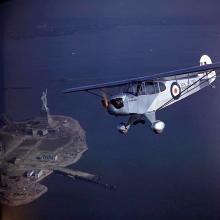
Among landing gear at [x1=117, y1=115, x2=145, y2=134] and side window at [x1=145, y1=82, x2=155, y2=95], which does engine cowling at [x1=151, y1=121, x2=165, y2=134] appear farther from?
side window at [x1=145, y1=82, x2=155, y2=95]

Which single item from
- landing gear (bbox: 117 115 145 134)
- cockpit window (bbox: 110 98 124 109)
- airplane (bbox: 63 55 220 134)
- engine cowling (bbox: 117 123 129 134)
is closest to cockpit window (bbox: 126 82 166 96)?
airplane (bbox: 63 55 220 134)

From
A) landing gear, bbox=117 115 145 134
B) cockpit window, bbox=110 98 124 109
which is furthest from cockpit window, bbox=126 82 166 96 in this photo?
landing gear, bbox=117 115 145 134

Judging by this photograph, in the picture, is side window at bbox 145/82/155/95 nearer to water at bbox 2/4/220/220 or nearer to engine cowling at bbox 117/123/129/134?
water at bbox 2/4/220/220

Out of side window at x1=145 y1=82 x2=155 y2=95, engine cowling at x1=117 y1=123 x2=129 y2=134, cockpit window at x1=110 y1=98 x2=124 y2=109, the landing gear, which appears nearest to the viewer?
cockpit window at x1=110 y1=98 x2=124 y2=109

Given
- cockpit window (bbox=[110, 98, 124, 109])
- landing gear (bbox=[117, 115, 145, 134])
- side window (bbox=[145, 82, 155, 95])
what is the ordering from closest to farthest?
cockpit window (bbox=[110, 98, 124, 109]) → side window (bbox=[145, 82, 155, 95]) → landing gear (bbox=[117, 115, 145, 134])

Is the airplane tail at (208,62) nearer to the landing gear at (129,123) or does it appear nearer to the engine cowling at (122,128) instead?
the landing gear at (129,123)

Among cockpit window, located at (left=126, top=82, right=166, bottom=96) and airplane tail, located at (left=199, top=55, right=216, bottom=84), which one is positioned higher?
airplane tail, located at (left=199, top=55, right=216, bottom=84)

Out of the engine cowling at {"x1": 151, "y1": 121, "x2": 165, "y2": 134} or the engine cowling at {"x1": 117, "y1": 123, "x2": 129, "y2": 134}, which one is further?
the engine cowling at {"x1": 117, "y1": 123, "x2": 129, "y2": 134}
